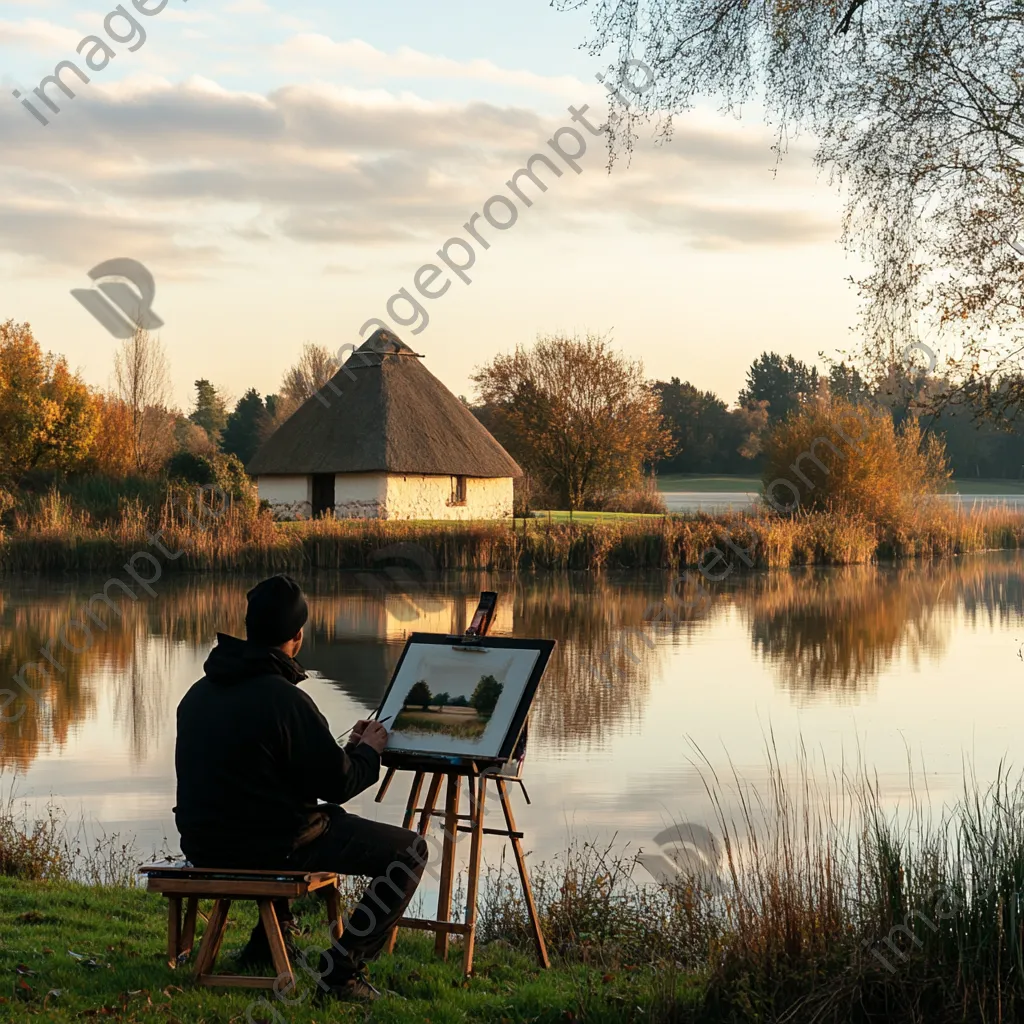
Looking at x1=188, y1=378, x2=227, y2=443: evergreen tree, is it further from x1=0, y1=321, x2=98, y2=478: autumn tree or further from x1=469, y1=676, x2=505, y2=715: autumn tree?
x1=469, y1=676, x2=505, y2=715: autumn tree

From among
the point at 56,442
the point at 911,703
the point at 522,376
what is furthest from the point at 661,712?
the point at 522,376

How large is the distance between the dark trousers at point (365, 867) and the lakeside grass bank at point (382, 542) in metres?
22.3

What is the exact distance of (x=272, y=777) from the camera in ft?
14.5

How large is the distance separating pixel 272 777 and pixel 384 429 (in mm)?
33088

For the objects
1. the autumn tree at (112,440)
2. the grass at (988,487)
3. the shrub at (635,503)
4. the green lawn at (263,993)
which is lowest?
the green lawn at (263,993)

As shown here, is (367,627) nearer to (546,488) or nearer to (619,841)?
(619,841)

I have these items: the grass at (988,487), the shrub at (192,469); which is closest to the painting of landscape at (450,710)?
the shrub at (192,469)

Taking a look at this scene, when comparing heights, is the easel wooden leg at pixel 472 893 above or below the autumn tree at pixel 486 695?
below

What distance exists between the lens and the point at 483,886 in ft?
21.2

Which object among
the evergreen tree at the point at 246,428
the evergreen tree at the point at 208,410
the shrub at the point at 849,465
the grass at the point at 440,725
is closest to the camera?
the grass at the point at 440,725

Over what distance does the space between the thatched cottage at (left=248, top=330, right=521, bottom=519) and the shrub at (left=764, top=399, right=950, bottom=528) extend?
8408 millimetres

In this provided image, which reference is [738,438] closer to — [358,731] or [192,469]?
[192,469]

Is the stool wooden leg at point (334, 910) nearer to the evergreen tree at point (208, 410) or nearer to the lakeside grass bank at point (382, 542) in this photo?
the lakeside grass bank at point (382, 542)

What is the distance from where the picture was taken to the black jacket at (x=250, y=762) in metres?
4.37
